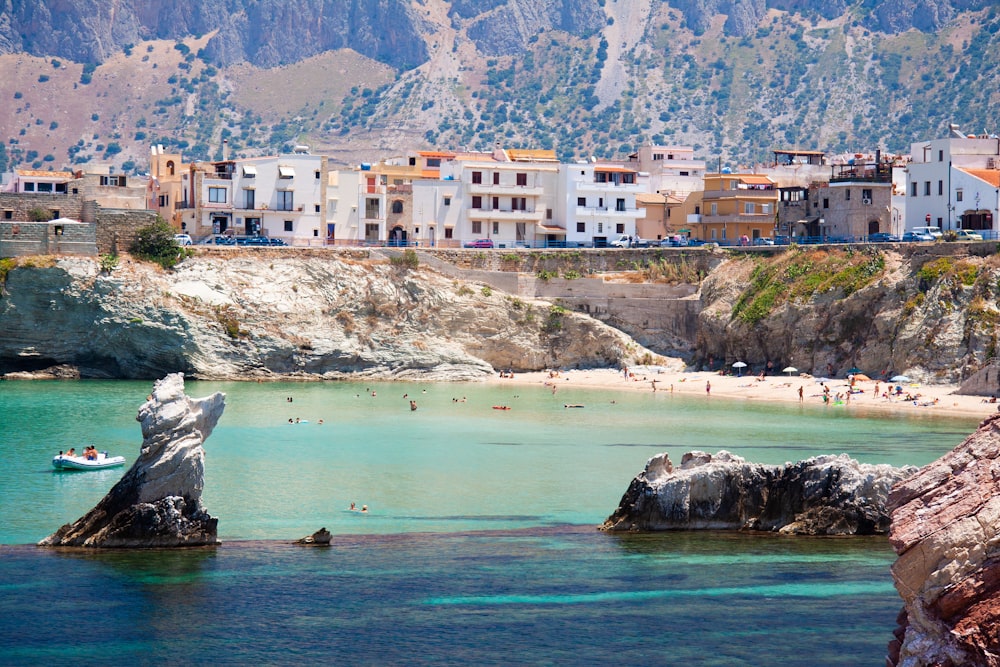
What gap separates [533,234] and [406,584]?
68.2m

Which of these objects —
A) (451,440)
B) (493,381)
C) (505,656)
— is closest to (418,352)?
(493,381)

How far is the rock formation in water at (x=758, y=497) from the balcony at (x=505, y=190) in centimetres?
6120

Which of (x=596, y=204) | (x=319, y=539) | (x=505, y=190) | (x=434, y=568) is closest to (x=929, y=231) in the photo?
(x=596, y=204)

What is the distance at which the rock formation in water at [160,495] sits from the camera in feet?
104

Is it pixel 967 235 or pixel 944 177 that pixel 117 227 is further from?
pixel 944 177

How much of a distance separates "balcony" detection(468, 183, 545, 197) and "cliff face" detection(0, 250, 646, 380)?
41.0 ft

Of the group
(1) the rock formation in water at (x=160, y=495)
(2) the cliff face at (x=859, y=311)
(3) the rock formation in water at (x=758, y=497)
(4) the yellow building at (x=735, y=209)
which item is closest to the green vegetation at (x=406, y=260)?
(2) the cliff face at (x=859, y=311)

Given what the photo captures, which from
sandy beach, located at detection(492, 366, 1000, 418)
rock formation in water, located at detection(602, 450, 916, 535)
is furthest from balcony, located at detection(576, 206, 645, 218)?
rock formation in water, located at detection(602, 450, 916, 535)

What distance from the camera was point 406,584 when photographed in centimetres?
2959

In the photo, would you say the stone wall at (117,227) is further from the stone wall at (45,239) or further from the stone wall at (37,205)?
the stone wall at (37,205)

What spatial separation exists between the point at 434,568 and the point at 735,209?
6887 cm

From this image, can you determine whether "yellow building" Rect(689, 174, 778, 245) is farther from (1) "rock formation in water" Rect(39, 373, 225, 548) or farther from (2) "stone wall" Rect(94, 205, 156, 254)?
(1) "rock formation in water" Rect(39, 373, 225, 548)

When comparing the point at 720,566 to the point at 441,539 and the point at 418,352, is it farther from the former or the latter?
the point at 418,352

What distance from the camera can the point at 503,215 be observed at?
3762 inches
